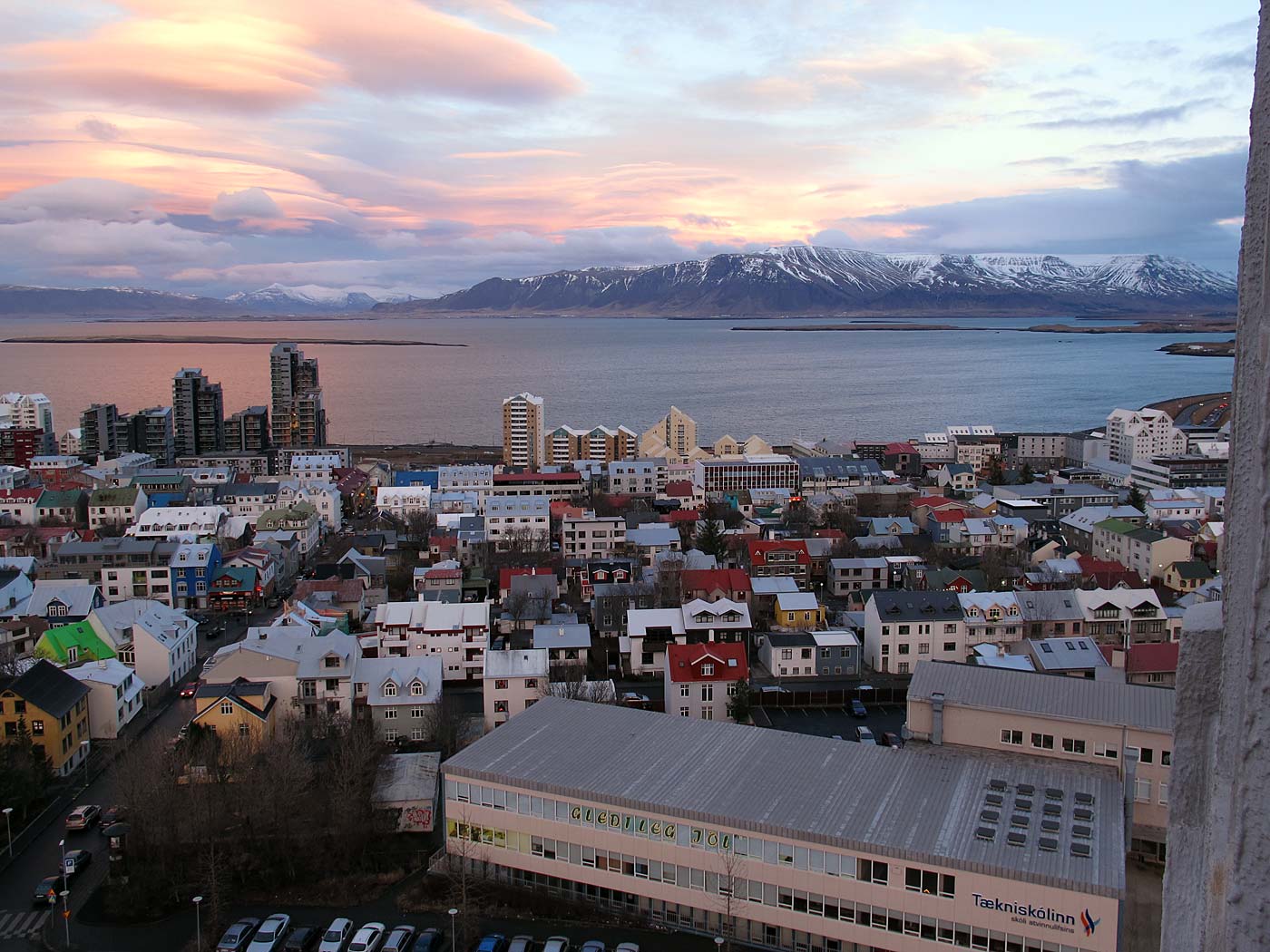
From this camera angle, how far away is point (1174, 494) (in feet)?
50.7

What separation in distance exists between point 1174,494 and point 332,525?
12751 millimetres

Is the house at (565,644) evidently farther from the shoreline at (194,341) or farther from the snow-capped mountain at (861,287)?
the snow-capped mountain at (861,287)

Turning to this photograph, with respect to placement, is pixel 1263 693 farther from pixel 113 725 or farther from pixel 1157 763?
pixel 113 725

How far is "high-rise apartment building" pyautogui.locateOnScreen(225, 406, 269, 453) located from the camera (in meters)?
23.2

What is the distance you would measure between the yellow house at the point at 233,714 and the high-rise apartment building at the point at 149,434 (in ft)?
53.8

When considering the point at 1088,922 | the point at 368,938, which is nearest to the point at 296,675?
the point at 368,938

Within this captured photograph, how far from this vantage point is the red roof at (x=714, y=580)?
36.1ft

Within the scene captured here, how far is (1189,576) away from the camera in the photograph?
11.8m

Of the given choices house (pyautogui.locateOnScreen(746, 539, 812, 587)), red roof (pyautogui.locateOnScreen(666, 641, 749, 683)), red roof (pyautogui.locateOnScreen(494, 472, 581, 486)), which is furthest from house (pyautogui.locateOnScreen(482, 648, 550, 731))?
red roof (pyautogui.locateOnScreen(494, 472, 581, 486))

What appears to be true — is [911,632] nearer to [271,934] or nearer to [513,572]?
[513,572]

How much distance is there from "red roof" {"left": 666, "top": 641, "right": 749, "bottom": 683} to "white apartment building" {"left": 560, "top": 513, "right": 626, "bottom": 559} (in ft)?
18.9

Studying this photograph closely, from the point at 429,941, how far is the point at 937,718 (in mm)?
3212

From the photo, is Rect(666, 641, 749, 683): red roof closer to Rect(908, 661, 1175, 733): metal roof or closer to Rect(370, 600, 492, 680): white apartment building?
Rect(908, 661, 1175, 733): metal roof

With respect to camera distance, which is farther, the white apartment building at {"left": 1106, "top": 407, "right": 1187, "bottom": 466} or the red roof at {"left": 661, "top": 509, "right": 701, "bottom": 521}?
the white apartment building at {"left": 1106, "top": 407, "right": 1187, "bottom": 466}
